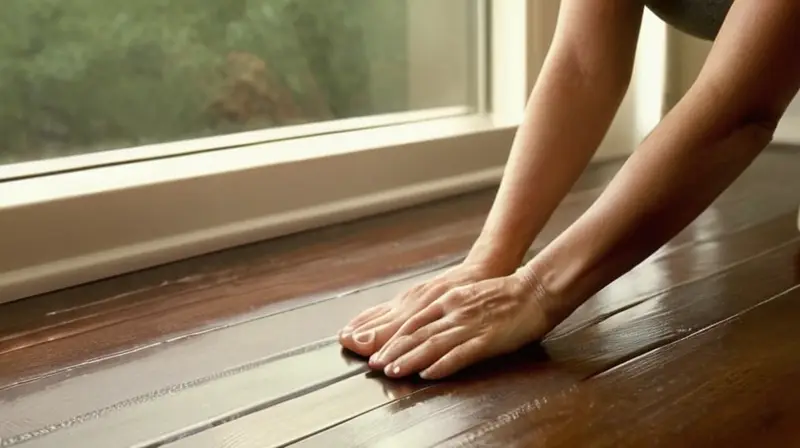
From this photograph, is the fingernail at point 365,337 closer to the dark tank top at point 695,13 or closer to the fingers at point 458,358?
the fingers at point 458,358

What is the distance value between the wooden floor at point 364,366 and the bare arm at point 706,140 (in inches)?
4.5

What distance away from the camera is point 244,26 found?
1522 mm

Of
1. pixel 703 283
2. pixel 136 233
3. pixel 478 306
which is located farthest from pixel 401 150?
pixel 478 306

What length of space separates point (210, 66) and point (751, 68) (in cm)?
93

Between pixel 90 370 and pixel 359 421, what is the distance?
0.95ft

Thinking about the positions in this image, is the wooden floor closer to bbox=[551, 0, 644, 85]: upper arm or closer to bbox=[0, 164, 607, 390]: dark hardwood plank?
bbox=[0, 164, 607, 390]: dark hardwood plank

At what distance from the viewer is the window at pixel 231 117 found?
3.92ft

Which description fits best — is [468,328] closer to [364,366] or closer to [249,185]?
[364,366]

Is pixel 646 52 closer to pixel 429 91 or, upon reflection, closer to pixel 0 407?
pixel 429 91

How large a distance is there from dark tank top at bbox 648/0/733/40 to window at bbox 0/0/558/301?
55 centimetres

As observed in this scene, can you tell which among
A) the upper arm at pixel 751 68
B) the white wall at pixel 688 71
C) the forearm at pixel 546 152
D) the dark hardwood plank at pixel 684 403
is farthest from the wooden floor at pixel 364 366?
the white wall at pixel 688 71

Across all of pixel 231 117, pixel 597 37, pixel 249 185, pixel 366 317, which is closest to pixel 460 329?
pixel 366 317

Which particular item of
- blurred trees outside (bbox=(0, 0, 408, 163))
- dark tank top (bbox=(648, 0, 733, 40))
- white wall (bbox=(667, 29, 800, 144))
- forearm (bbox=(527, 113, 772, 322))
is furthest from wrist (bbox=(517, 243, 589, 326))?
white wall (bbox=(667, 29, 800, 144))

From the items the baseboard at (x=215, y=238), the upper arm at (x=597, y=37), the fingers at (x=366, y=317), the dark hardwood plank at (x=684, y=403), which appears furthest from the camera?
the baseboard at (x=215, y=238)
